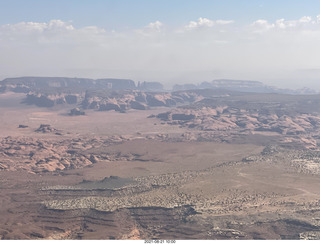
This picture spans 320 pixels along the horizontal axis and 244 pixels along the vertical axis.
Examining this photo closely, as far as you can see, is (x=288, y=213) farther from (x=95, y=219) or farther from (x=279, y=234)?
(x=95, y=219)

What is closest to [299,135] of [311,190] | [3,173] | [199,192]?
[311,190]

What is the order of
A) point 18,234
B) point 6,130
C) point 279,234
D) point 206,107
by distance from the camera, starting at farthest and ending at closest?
1. point 206,107
2. point 6,130
3. point 279,234
4. point 18,234

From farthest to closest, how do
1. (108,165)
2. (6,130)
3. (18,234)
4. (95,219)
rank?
1. (6,130)
2. (108,165)
3. (95,219)
4. (18,234)

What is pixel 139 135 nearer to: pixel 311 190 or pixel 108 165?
pixel 108 165

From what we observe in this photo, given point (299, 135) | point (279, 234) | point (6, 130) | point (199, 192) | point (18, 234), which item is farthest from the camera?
point (6, 130)

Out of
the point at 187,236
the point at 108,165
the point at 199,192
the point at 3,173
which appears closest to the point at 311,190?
→ the point at 199,192

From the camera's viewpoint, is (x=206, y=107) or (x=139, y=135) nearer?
(x=139, y=135)
